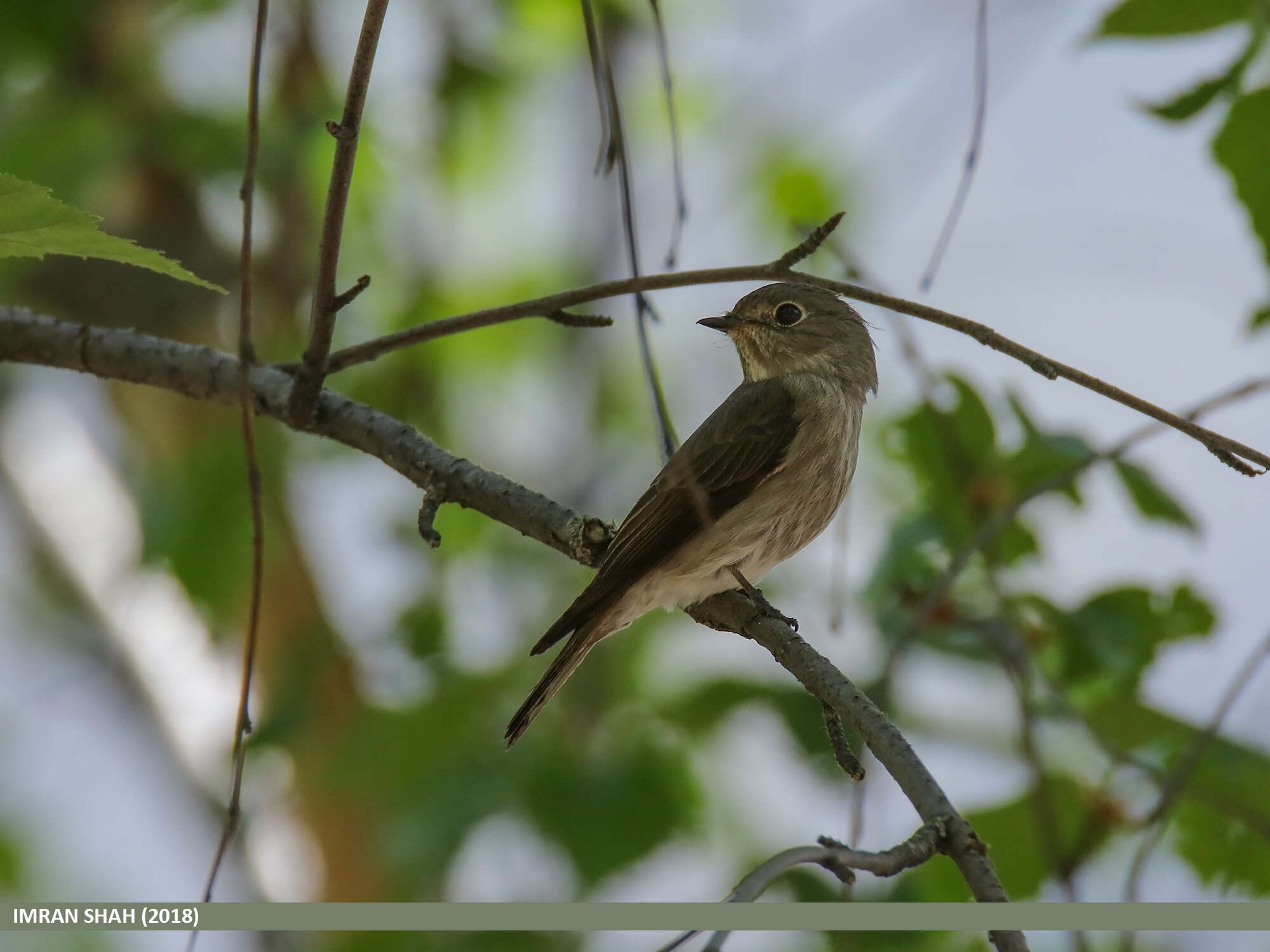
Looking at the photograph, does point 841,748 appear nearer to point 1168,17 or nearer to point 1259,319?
point 1259,319

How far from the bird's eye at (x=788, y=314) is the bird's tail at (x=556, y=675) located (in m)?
1.85

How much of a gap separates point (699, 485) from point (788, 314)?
62.9 inches

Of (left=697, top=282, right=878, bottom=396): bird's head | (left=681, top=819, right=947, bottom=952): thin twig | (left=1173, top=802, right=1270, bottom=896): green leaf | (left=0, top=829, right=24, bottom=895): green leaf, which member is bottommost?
(left=681, top=819, right=947, bottom=952): thin twig

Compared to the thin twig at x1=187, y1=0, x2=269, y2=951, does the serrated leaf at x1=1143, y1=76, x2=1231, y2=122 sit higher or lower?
higher

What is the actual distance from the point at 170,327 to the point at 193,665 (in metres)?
3.25

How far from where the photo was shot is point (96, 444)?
10.2 metres

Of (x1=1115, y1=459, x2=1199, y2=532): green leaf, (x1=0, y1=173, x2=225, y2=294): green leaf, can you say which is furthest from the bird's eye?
(x1=0, y1=173, x2=225, y2=294): green leaf

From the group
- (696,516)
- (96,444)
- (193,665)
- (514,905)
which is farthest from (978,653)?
(96,444)

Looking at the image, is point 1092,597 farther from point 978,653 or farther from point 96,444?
point 96,444

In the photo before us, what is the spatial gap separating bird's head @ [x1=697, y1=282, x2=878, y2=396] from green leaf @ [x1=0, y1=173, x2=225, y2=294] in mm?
3305

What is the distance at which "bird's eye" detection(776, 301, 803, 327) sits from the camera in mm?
5379

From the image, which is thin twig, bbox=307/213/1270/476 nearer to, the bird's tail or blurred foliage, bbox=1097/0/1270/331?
blurred foliage, bbox=1097/0/1270/331

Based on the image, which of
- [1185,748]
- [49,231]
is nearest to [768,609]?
[1185,748]

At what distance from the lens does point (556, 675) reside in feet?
12.8
